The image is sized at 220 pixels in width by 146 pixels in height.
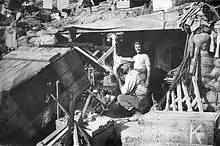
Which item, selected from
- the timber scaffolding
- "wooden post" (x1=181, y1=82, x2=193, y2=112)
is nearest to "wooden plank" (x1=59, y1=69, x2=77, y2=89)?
the timber scaffolding

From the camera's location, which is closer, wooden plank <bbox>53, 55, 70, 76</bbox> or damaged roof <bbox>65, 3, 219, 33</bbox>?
damaged roof <bbox>65, 3, 219, 33</bbox>

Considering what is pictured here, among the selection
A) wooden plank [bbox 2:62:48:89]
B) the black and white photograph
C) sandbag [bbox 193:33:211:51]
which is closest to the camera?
the black and white photograph

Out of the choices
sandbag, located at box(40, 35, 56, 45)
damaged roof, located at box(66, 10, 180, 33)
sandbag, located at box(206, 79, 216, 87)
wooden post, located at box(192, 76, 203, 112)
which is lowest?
wooden post, located at box(192, 76, 203, 112)

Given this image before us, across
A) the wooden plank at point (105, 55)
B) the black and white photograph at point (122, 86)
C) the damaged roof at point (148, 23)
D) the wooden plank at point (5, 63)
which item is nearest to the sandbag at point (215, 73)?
the black and white photograph at point (122, 86)

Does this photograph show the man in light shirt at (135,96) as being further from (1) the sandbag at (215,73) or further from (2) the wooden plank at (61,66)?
(2) the wooden plank at (61,66)

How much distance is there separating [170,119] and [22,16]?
1994cm

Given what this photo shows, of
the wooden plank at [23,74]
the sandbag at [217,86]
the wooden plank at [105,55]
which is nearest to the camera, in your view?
the sandbag at [217,86]

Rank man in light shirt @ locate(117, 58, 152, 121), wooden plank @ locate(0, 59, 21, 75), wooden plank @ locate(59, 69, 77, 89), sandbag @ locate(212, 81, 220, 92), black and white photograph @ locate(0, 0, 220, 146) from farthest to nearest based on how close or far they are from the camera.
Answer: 1. wooden plank @ locate(59, 69, 77, 89)
2. wooden plank @ locate(0, 59, 21, 75)
3. man in light shirt @ locate(117, 58, 152, 121)
4. sandbag @ locate(212, 81, 220, 92)
5. black and white photograph @ locate(0, 0, 220, 146)

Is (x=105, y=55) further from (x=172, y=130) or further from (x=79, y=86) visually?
(x=172, y=130)

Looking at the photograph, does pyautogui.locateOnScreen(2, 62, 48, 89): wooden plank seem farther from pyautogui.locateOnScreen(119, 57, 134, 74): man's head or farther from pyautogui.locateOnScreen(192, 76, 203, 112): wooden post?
pyautogui.locateOnScreen(192, 76, 203, 112): wooden post

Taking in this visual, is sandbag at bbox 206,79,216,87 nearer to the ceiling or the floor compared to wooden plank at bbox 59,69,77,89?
nearer to the ceiling

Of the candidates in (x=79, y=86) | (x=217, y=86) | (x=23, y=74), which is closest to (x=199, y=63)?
(x=217, y=86)

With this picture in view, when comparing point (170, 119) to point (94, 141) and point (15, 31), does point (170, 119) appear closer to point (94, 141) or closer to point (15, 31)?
point (94, 141)

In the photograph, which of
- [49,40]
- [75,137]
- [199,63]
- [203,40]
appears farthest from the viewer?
[49,40]
